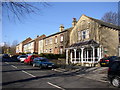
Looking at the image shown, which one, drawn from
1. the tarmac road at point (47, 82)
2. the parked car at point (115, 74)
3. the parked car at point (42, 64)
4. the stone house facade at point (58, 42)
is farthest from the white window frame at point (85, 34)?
the parked car at point (115, 74)

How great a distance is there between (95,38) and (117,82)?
47.7 feet

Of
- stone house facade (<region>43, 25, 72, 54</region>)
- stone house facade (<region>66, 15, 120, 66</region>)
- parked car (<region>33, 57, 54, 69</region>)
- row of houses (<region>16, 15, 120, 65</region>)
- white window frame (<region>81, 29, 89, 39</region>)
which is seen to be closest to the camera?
parked car (<region>33, 57, 54, 69</region>)

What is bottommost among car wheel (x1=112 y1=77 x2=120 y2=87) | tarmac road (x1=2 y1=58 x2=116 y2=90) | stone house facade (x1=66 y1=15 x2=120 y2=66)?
tarmac road (x1=2 y1=58 x2=116 y2=90)

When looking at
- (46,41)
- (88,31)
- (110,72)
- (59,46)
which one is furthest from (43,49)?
(110,72)

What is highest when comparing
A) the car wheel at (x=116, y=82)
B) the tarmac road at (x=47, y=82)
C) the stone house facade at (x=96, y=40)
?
the stone house facade at (x=96, y=40)

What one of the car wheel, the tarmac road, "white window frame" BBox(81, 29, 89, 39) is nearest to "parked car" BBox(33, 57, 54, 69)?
the tarmac road

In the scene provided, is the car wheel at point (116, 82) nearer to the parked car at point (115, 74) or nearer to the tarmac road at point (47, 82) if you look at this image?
the parked car at point (115, 74)

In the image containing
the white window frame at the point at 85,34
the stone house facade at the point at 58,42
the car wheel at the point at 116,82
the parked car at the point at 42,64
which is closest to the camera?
the car wheel at the point at 116,82

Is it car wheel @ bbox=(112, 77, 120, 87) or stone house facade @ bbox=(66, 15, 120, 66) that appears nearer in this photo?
car wheel @ bbox=(112, 77, 120, 87)

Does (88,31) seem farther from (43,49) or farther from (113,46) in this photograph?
(43,49)

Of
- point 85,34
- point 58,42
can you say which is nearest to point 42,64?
point 85,34

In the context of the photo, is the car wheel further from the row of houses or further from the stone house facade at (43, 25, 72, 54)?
the stone house facade at (43, 25, 72, 54)

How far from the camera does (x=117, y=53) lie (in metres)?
23.0

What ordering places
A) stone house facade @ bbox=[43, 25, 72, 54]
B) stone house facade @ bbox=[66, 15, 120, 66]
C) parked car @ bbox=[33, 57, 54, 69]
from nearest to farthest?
parked car @ bbox=[33, 57, 54, 69]
stone house facade @ bbox=[66, 15, 120, 66]
stone house facade @ bbox=[43, 25, 72, 54]
